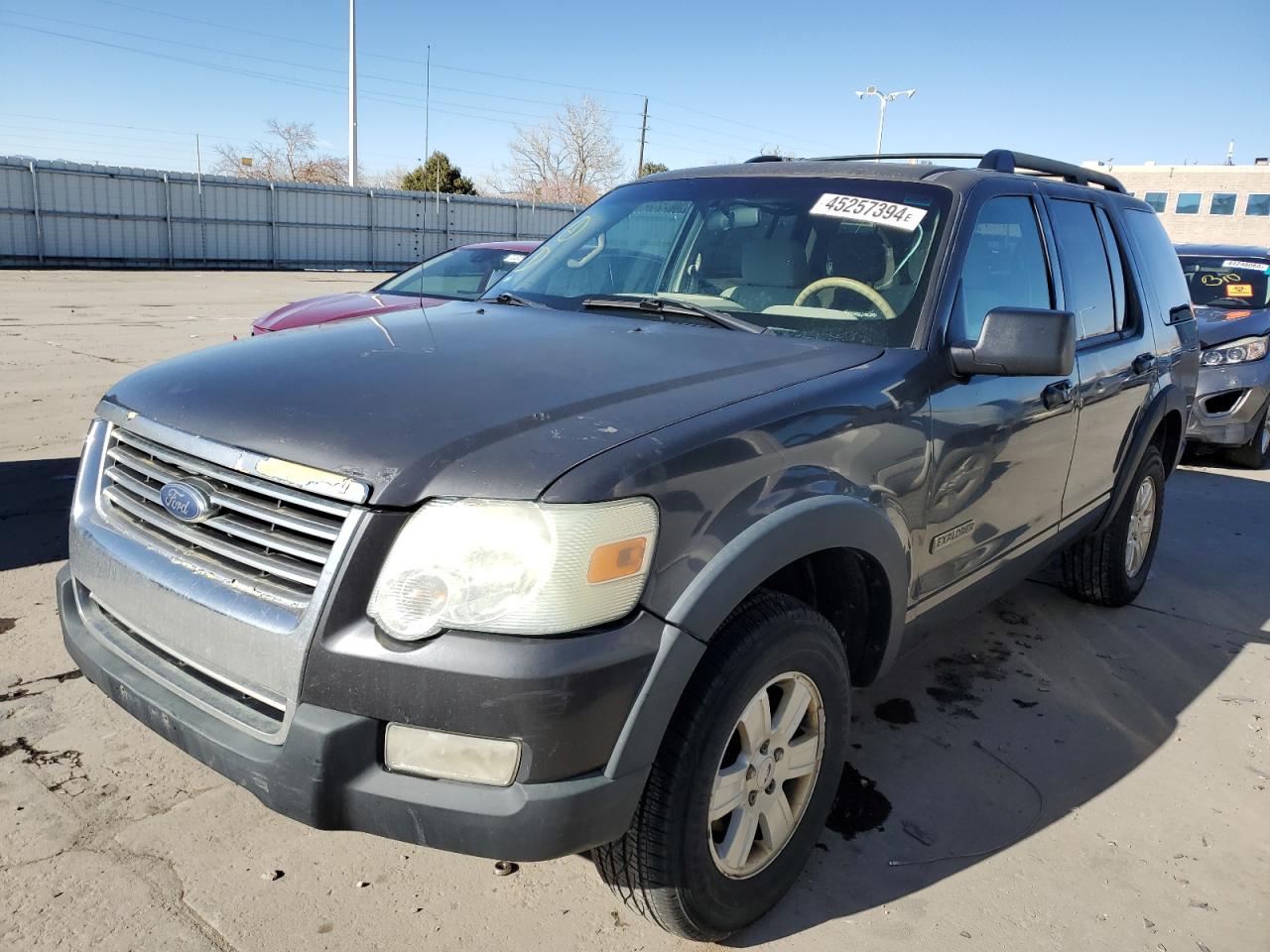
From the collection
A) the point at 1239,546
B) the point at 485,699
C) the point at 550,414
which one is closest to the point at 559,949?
the point at 485,699

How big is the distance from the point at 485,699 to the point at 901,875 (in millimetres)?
1485

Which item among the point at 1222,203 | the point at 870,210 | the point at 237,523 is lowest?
the point at 237,523

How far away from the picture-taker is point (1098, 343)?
3828 millimetres

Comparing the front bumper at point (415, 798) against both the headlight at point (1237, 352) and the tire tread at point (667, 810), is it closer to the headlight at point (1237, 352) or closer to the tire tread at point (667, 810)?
the tire tread at point (667, 810)

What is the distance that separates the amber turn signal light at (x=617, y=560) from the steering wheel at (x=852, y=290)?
4.46 ft

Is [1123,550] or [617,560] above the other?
[617,560]

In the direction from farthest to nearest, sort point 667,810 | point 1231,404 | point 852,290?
point 1231,404 → point 852,290 → point 667,810

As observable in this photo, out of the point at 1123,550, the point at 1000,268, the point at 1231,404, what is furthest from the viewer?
the point at 1231,404

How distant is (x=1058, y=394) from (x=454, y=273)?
6.68 meters

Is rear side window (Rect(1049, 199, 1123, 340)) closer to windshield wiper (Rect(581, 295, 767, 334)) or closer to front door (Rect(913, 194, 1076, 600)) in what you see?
front door (Rect(913, 194, 1076, 600))

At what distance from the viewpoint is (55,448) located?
254 inches

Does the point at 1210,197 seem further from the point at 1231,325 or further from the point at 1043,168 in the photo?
the point at 1043,168

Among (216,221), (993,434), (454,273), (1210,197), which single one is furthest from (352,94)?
(1210,197)

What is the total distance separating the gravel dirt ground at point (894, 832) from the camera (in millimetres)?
2389
